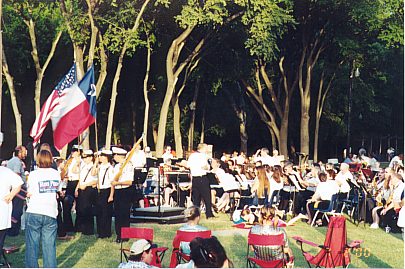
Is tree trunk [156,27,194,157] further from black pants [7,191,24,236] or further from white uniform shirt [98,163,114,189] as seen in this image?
white uniform shirt [98,163,114,189]

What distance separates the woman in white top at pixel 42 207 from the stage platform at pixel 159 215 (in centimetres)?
791

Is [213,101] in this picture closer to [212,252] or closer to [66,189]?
[66,189]

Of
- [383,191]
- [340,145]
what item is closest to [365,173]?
[383,191]

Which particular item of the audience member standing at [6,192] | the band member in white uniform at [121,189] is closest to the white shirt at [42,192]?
the audience member standing at [6,192]

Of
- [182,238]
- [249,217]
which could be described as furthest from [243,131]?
[182,238]

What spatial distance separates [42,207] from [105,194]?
4691 mm

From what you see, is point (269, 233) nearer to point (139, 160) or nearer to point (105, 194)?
point (105, 194)

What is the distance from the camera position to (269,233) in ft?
38.9

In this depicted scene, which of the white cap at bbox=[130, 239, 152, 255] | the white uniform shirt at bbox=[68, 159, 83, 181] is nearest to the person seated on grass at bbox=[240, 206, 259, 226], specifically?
the white uniform shirt at bbox=[68, 159, 83, 181]

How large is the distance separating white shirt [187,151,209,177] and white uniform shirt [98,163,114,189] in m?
4.07

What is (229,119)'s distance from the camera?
166ft

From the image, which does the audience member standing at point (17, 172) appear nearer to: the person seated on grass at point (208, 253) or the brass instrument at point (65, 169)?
the brass instrument at point (65, 169)

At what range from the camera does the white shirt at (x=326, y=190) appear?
18.1 meters

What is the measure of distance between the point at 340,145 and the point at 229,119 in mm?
12718
